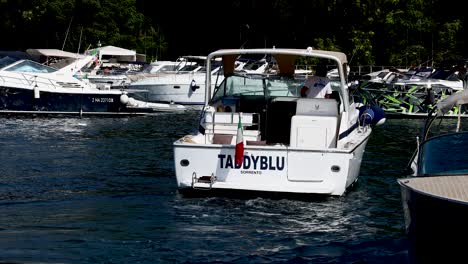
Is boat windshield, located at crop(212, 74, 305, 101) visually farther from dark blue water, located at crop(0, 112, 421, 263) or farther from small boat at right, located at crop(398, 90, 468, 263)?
small boat at right, located at crop(398, 90, 468, 263)

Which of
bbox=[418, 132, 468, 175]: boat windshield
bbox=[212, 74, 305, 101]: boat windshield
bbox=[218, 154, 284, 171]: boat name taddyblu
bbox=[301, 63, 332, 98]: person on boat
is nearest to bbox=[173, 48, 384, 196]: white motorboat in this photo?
bbox=[218, 154, 284, 171]: boat name taddyblu

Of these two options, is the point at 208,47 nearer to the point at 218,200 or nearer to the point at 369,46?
the point at 369,46

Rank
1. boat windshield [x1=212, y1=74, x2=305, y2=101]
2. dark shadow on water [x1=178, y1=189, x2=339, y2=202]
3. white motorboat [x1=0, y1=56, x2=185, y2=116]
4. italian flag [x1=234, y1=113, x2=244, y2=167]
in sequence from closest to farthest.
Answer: italian flag [x1=234, y1=113, x2=244, y2=167] < dark shadow on water [x1=178, y1=189, x2=339, y2=202] < boat windshield [x1=212, y1=74, x2=305, y2=101] < white motorboat [x1=0, y1=56, x2=185, y2=116]

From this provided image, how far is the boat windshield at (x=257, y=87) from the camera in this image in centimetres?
1888

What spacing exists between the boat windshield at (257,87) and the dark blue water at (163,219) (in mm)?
2103

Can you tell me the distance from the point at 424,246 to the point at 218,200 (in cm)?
610

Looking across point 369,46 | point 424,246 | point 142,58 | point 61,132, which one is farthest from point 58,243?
point 142,58

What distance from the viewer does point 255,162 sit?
15641 mm

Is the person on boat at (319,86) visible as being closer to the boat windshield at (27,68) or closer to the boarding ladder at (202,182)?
the boarding ladder at (202,182)

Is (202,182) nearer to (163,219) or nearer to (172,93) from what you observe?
(163,219)

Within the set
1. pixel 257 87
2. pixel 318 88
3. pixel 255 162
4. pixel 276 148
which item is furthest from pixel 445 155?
pixel 257 87

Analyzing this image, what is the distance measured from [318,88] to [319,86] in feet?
0.15

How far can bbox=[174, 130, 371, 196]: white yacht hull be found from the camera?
51.0 ft

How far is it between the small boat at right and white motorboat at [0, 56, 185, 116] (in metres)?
24.2
